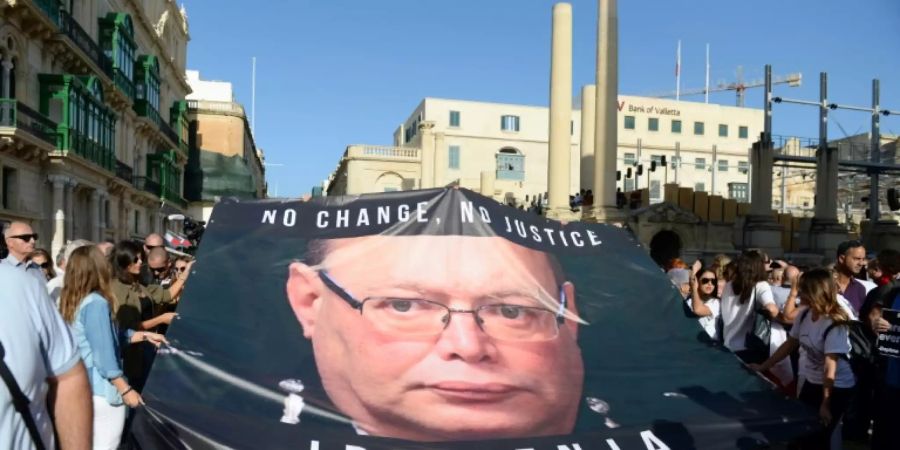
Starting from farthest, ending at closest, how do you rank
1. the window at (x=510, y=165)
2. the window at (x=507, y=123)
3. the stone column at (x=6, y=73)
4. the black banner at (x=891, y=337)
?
the window at (x=507, y=123), the window at (x=510, y=165), the stone column at (x=6, y=73), the black banner at (x=891, y=337)

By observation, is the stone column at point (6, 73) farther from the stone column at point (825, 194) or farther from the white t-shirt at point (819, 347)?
the stone column at point (825, 194)

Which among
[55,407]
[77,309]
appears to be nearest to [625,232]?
[77,309]

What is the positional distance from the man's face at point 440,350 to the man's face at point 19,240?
232cm

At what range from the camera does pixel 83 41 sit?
27047mm

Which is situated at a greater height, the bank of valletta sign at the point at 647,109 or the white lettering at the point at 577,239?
the bank of valletta sign at the point at 647,109

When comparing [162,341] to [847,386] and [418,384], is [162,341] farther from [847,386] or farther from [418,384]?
[847,386]

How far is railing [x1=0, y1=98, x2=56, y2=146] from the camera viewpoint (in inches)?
795

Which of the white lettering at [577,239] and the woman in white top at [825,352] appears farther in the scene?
the white lettering at [577,239]

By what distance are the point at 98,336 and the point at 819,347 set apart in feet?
17.3

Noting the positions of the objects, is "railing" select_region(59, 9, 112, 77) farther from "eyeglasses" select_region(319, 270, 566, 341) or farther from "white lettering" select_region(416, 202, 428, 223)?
"eyeglasses" select_region(319, 270, 566, 341)

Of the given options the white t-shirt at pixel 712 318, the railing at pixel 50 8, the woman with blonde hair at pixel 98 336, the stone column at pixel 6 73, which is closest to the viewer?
the woman with blonde hair at pixel 98 336

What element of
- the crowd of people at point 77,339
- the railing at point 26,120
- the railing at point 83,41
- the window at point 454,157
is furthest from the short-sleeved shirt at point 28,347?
the window at point 454,157

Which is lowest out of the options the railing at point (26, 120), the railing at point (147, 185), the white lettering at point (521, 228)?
the white lettering at point (521, 228)

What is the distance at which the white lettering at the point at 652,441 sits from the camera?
493 cm
